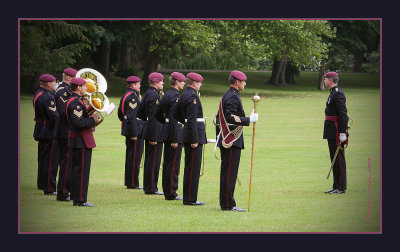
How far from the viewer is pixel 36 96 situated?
39.7 ft

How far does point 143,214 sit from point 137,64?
3742 cm

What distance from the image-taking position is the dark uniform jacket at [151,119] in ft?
40.5

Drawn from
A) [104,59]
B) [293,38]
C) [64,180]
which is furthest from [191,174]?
[104,59]

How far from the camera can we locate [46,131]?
12227mm

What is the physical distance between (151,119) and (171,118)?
2.83 feet

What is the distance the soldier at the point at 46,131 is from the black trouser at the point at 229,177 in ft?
9.60

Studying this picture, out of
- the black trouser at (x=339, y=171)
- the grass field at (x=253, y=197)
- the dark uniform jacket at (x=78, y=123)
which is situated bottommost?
the grass field at (x=253, y=197)

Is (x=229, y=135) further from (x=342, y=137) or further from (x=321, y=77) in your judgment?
(x=321, y=77)

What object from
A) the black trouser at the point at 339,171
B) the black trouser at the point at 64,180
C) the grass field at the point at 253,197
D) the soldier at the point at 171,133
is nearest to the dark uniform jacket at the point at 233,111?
the soldier at the point at 171,133

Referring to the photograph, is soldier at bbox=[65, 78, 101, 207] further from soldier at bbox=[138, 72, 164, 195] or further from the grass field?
soldier at bbox=[138, 72, 164, 195]

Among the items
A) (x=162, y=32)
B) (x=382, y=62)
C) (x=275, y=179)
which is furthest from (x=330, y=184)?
(x=162, y=32)

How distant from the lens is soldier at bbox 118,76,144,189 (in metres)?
13.0

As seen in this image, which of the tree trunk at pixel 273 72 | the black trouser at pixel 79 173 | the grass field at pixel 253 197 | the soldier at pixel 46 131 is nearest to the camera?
the grass field at pixel 253 197

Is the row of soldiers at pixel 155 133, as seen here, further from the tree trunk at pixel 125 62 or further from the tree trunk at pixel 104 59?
the tree trunk at pixel 125 62
